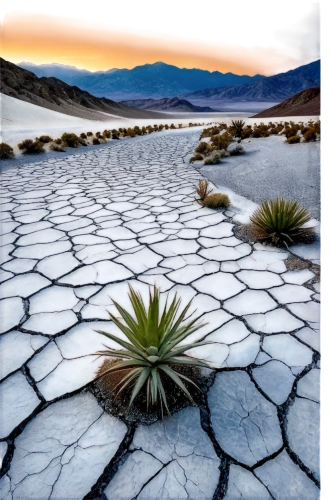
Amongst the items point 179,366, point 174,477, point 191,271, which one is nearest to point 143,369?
point 179,366

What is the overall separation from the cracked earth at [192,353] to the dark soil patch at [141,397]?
4 centimetres

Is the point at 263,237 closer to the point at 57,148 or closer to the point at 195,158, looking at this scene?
the point at 195,158

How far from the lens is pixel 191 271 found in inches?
116

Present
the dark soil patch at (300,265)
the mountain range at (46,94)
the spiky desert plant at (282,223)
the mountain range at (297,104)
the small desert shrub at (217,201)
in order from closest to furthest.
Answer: the dark soil patch at (300,265) → the spiky desert plant at (282,223) → the small desert shrub at (217,201) → the mountain range at (46,94) → the mountain range at (297,104)

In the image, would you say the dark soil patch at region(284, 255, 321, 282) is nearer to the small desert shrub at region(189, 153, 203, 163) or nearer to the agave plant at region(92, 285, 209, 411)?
the agave plant at region(92, 285, 209, 411)

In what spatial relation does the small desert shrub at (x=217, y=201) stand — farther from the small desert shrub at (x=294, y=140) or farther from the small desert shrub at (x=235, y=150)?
the small desert shrub at (x=294, y=140)

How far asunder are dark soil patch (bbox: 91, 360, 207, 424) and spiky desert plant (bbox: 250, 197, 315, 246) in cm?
192

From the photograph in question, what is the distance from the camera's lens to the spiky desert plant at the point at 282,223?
3369 millimetres

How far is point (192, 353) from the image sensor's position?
80.7 inches

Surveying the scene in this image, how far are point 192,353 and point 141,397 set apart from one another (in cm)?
44

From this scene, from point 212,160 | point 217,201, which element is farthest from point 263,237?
point 212,160

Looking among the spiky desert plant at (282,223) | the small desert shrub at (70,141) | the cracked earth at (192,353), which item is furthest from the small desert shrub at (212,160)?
the small desert shrub at (70,141)

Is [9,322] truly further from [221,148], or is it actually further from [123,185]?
[221,148]

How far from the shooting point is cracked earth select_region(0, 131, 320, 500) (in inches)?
55.9
